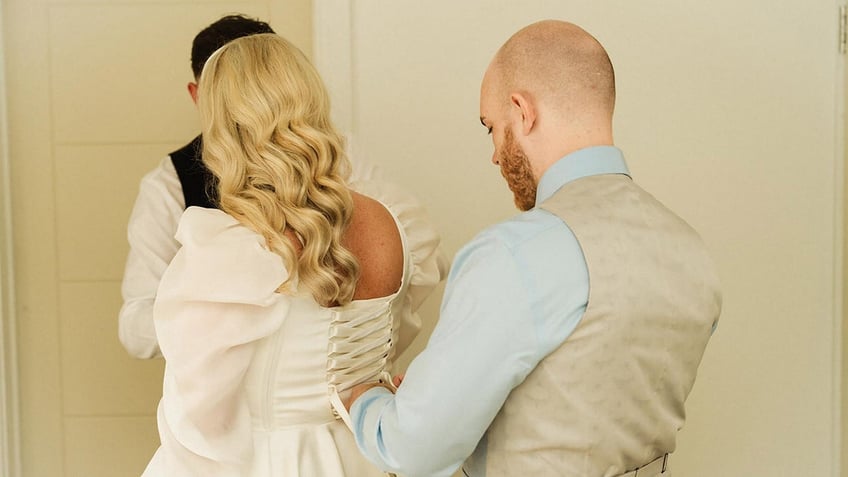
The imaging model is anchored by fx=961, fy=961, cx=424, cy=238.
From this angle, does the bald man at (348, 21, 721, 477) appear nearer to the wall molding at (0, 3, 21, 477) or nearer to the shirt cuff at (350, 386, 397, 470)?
the shirt cuff at (350, 386, 397, 470)

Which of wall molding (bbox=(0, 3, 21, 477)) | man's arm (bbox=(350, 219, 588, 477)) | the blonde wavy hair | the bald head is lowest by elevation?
wall molding (bbox=(0, 3, 21, 477))

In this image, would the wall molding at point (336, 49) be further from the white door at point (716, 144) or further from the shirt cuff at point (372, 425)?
the shirt cuff at point (372, 425)

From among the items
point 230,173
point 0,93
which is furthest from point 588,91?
point 0,93

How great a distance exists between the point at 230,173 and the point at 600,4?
5.06 ft

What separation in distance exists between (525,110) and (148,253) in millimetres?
1210

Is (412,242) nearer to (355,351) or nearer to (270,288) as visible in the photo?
(355,351)

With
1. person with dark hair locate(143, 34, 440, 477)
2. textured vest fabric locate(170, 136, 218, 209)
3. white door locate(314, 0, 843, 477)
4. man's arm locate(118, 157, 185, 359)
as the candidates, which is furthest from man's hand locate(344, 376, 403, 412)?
white door locate(314, 0, 843, 477)

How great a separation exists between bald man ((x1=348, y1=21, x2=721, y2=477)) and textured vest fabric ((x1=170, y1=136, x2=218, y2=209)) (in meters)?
1.05

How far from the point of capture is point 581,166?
1.53m

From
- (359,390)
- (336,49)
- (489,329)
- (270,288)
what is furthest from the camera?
(336,49)

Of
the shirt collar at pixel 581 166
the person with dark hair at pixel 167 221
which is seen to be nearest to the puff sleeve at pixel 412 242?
the person with dark hair at pixel 167 221

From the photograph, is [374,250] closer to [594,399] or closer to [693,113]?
[594,399]

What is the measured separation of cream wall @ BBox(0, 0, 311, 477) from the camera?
3043mm

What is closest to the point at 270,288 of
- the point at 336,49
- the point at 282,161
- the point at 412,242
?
the point at 282,161
